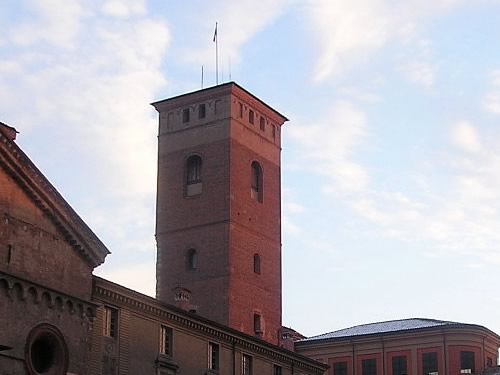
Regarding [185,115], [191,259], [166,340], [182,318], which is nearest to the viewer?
[166,340]

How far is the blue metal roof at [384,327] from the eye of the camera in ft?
252

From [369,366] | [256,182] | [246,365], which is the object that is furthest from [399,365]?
[246,365]

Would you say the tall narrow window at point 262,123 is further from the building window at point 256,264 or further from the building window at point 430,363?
the building window at point 430,363

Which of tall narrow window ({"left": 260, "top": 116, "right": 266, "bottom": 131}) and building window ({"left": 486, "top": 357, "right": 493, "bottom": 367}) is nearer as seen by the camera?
tall narrow window ({"left": 260, "top": 116, "right": 266, "bottom": 131})

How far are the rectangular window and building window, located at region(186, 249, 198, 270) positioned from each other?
1622 cm

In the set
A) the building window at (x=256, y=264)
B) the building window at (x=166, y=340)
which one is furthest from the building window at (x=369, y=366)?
the building window at (x=166, y=340)

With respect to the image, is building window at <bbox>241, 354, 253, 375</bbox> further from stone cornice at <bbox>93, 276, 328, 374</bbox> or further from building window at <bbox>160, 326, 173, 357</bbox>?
building window at <bbox>160, 326, 173, 357</bbox>

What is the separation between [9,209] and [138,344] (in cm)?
928

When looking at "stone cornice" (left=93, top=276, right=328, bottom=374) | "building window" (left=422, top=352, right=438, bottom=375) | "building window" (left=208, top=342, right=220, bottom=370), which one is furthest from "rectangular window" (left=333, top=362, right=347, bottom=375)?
"building window" (left=208, top=342, right=220, bottom=370)

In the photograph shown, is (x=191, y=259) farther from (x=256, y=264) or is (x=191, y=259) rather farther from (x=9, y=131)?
(x=9, y=131)

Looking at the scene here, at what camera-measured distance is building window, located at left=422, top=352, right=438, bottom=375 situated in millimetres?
74375

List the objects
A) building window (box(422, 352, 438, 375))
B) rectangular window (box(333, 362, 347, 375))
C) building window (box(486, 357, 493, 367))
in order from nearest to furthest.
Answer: building window (box(422, 352, 438, 375))
building window (box(486, 357, 493, 367))
rectangular window (box(333, 362, 347, 375))

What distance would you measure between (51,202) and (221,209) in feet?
90.6

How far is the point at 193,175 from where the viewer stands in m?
70.6
